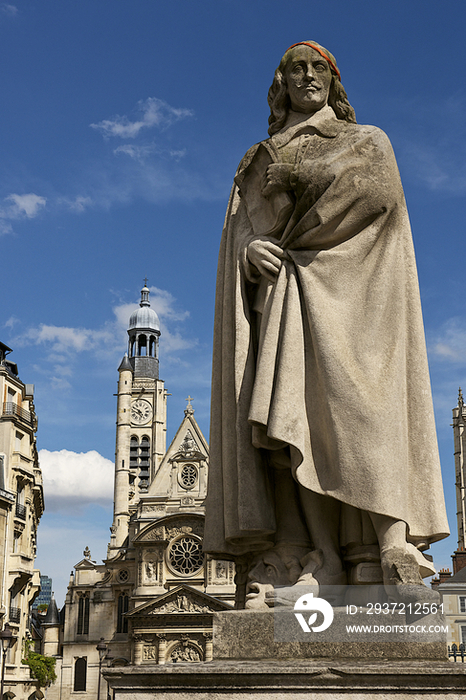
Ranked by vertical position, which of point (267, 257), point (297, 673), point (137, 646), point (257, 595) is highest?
point (267, 257)

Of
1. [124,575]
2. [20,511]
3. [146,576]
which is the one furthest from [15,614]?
[124,575]

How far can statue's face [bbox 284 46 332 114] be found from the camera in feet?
11.6

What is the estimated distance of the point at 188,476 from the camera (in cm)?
5006

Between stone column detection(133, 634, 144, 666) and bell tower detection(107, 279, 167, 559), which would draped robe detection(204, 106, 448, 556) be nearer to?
stone column detection(133, 634, 144, 666)

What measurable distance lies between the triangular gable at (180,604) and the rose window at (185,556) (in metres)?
2.28

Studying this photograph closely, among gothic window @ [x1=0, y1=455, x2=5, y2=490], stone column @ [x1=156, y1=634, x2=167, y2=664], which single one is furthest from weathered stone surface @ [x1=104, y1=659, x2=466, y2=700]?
stone column @ [x1=156, y1=634, x2=167, y2=664]

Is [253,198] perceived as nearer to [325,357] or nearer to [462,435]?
[325,357]

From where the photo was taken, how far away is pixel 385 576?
280 centimetres

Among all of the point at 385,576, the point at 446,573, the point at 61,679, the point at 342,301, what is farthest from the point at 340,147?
the point at 61,679

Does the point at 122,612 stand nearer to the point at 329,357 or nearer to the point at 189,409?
the point at 189,409

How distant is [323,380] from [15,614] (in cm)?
3281

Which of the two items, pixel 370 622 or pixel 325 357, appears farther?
pixel 325 357

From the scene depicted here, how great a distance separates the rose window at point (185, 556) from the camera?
44875mm

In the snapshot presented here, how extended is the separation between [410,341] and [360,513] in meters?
0.70
